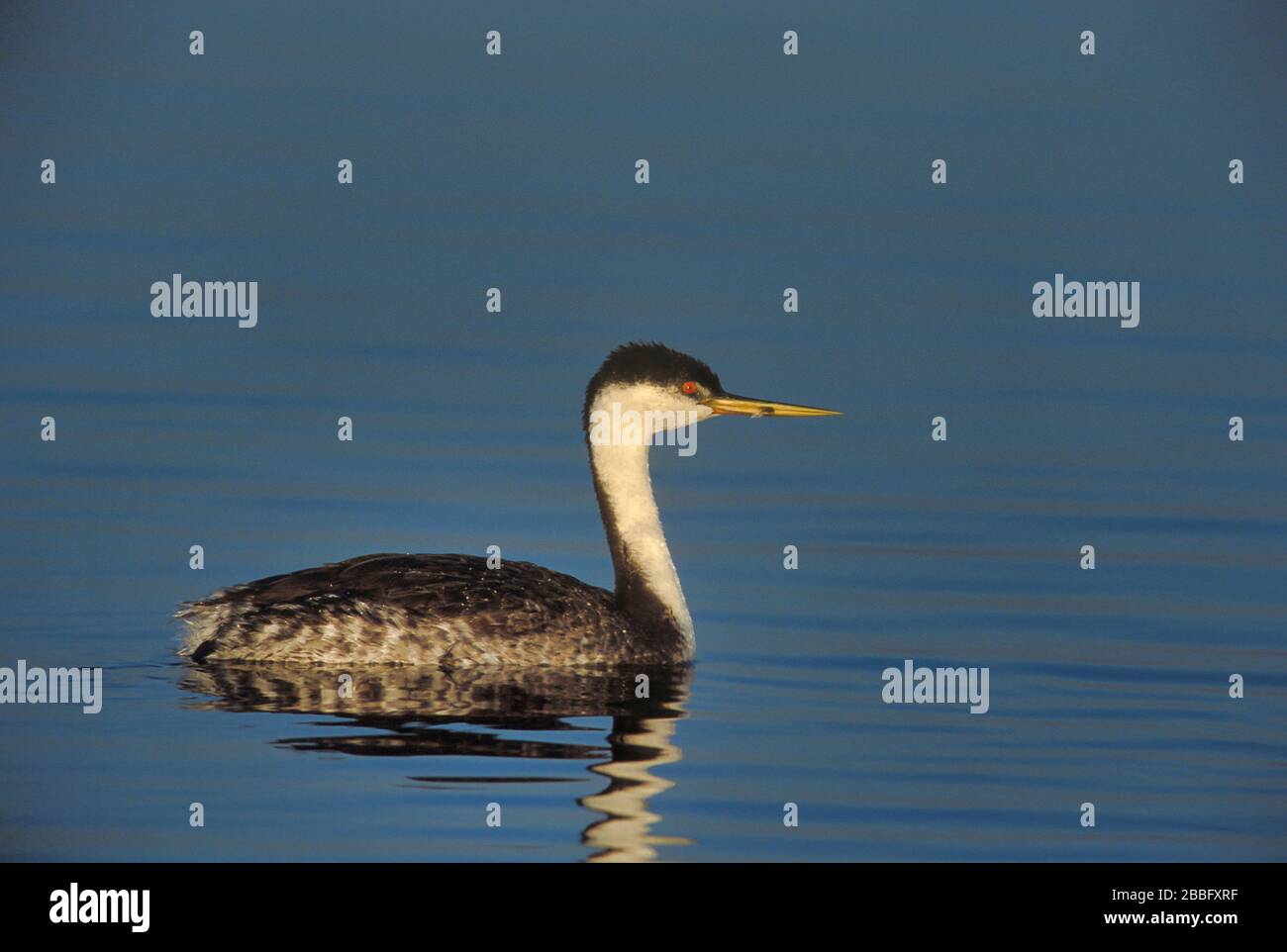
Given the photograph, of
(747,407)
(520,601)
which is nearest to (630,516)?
(747,407)

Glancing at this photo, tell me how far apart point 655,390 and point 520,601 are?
1.59 m

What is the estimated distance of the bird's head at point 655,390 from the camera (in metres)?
14.1

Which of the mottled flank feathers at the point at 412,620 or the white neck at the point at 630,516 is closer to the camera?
the mottled flank feathers at the point at 412,620

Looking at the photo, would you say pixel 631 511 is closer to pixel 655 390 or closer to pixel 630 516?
pixel 630 516

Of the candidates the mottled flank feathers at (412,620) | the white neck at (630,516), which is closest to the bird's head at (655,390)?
the white neck at (630,516)

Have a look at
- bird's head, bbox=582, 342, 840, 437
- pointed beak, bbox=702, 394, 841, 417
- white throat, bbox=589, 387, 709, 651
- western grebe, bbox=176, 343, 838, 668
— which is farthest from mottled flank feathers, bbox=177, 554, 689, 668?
pointed beak, bbox=702, 394, 841, 417

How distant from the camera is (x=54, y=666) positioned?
12852mm

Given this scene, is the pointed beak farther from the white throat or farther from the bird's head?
the white throat

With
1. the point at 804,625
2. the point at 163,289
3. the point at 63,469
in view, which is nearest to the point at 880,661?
the point at 804,625

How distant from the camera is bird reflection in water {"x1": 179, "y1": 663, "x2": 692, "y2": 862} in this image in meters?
10.9

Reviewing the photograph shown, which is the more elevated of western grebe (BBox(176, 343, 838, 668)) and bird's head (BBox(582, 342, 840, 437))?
bird's head (BBox(582, 342, 840, 437))

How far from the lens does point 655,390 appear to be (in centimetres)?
1413

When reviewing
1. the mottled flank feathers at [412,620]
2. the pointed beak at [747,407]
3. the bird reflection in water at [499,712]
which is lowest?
the bird reflection in water at [499,712]

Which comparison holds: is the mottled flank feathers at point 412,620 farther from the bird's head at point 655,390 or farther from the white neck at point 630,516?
the bird's head at point 655,390
